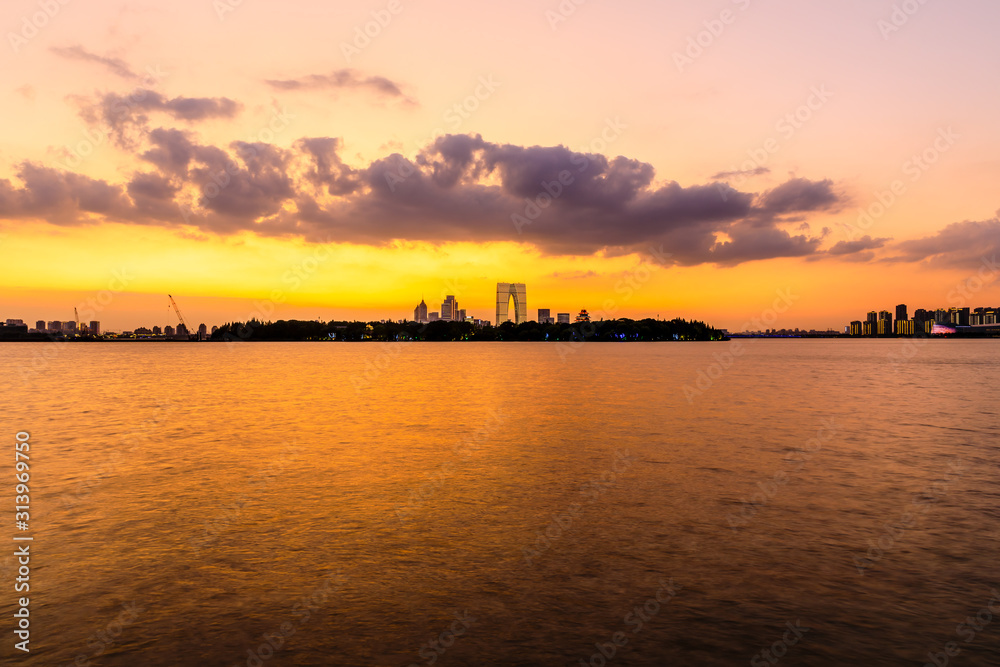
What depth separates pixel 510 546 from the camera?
1662cm

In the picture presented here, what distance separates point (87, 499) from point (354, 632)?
16010 millimetres

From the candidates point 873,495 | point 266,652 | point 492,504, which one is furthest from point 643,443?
point 266,652

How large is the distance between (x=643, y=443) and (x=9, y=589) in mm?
27939

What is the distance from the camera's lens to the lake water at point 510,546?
11320mm

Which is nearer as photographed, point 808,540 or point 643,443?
point 808,540

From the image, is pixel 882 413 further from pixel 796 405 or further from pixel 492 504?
pixel 492 504

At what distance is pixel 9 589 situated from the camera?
44.0 feet

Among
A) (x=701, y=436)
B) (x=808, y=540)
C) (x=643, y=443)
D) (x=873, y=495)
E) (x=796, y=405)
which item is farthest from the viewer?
(x=796, y=405)

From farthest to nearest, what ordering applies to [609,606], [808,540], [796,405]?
[796,405] → [808,540] → [609,606]

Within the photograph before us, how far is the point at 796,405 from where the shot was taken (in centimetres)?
5375

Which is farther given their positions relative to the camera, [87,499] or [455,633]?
[87,499]

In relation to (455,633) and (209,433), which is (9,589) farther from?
(209,433)

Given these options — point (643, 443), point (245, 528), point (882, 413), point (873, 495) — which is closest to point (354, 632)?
point (245, 528)

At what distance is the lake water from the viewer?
37.1 ft
